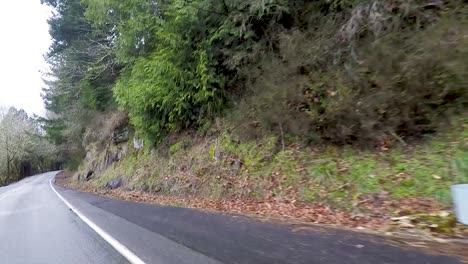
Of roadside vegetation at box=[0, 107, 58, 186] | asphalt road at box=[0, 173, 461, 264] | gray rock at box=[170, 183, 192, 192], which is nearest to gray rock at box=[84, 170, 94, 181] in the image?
gray rock at box=[170, 183, 192, 192]

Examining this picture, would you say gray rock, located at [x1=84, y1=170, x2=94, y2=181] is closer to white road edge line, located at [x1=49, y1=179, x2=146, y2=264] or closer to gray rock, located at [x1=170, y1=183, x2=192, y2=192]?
gray rock, located at [x1=170, y1=183, x2=192, y2=192]

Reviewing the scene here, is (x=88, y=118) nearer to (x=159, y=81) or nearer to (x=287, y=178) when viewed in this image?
(x=159, y=81)

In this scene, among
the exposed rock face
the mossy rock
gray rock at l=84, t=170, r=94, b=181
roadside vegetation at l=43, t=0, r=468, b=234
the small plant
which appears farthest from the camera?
gray rock at l=84, t=170, r=94, b=181

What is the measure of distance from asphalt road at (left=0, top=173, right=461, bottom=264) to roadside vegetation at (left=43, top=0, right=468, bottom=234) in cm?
205

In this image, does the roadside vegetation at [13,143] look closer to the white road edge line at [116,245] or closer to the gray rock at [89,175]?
the gray rock at [89,175]

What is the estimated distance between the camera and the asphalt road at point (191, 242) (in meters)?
4.84

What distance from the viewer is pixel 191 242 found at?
252 inches

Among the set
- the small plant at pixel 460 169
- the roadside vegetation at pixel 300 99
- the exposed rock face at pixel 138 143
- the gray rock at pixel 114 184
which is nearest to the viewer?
the small plant at pixel 460 169

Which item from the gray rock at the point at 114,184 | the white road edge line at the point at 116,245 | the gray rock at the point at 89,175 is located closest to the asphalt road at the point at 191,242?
the white road edge line at the point at 116,245

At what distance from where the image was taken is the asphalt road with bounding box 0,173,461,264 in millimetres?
4840

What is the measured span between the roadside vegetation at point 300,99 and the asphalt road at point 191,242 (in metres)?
2.05

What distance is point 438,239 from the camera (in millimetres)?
5125

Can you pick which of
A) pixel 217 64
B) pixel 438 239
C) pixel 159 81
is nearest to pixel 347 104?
pixel 438 239

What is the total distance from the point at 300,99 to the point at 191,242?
5490mm
